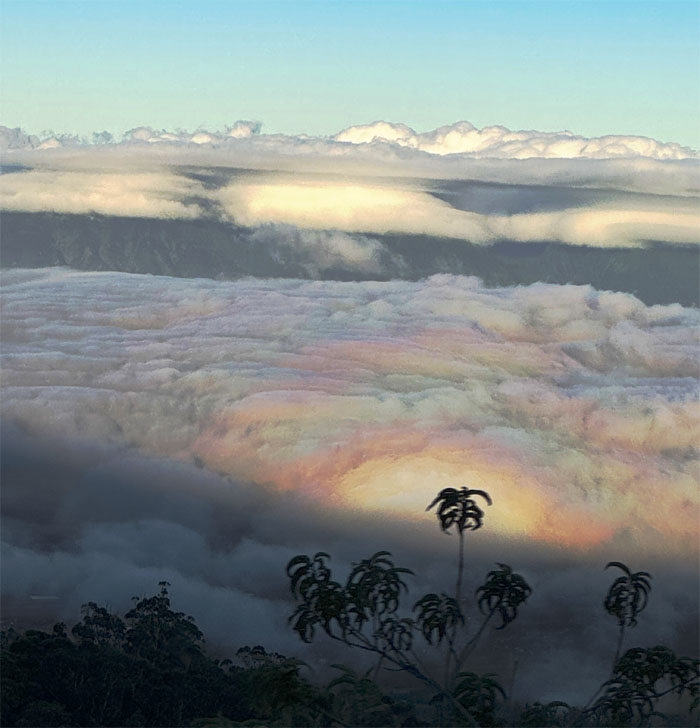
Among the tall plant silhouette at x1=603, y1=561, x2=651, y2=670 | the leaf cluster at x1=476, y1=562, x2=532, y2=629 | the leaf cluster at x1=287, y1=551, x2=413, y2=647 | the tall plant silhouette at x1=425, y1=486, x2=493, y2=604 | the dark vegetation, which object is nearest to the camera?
the dark vegetation

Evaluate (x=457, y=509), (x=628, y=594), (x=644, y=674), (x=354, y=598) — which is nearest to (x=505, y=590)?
(x=457, y=509)

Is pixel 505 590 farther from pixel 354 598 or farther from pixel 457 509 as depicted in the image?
pixel 354 598

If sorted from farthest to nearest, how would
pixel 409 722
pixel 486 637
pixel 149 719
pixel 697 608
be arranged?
pixel 697 608, pixel 486 637, pixel 149 719, pixel 409 722

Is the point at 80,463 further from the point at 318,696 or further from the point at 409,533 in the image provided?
the point at 318,696

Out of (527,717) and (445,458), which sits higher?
(445,458)

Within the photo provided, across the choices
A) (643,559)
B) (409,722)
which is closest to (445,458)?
(643,559)

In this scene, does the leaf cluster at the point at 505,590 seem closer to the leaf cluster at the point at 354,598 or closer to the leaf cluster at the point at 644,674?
the leaf cluster at the point at 354,598

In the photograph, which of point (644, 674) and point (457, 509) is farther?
point (644, 674)

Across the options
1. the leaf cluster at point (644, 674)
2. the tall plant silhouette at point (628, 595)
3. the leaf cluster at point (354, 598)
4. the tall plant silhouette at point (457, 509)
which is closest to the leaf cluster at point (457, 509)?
the tall plant silhouette at point (457, 509)

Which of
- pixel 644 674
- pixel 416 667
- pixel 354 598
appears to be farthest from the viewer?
pixel 644 674

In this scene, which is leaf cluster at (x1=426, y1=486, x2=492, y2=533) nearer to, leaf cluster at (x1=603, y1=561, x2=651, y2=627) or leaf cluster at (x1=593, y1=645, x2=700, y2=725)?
leaf cluster at (x1=603, y1=561, x2=651, y2=627)

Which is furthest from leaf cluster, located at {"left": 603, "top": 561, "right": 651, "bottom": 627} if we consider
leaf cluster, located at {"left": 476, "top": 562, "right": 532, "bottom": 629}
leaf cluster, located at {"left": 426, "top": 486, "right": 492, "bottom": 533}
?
leaf cluster, located at {"left": 426, "top": 486, "right": 492, "bottom": 533}
